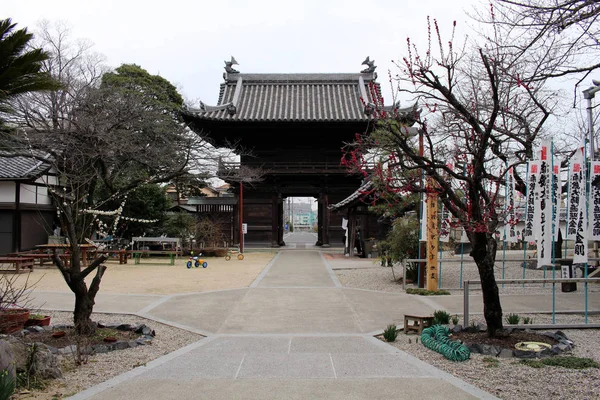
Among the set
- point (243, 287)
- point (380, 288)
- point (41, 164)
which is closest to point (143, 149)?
point (41, 164)

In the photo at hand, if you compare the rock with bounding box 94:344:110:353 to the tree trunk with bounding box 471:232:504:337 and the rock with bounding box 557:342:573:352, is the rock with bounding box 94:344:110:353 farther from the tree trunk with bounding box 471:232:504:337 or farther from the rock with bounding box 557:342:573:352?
the rock with bounding box 557:342:573:352

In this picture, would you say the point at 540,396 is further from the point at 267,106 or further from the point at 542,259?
the point at 267,106

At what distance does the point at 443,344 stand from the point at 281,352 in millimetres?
2231

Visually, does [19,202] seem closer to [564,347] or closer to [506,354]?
[506,354]

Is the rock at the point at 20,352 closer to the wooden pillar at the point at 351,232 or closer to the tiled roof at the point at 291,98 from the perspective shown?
the wooden pillar at the point at 351,232

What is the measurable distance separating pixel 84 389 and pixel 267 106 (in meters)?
24.8

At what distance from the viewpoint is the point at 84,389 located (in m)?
4.90

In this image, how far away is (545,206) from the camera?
8.35 metres

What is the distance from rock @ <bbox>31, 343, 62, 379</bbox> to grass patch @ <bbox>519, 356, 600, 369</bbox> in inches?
218

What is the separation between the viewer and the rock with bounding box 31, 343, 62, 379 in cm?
501

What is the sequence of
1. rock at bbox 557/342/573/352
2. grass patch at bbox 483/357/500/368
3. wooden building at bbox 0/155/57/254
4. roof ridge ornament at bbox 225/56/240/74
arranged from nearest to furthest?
grass patch at bbox 483/357/500/368 < rock at bbox 557/342/573/352 < wooden building at bbox 0/155/57/254 < roof ridge ornament at bbox 225/56/240/74

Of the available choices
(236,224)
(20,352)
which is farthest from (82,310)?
(236,224)

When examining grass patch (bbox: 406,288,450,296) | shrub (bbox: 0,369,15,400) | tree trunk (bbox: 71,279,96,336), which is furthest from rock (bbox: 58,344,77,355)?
grass patch (bbox: 406,288,450,296)

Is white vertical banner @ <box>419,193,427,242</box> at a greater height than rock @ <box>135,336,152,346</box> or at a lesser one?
greater
